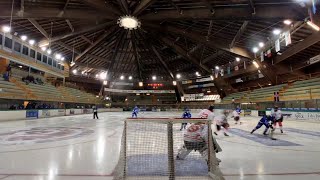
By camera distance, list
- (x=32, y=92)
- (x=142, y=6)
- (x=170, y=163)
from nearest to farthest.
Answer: (x=170, y=163)
(x=142, y=6)
(x=32, y=92)

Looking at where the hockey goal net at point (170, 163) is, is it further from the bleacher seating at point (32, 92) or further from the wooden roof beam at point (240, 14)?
the bleacher seating at point (32, 92)

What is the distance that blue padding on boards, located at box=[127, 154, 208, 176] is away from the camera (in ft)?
16.6

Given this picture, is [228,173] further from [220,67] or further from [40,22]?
[220,67]

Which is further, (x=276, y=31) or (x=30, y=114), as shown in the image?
(x=30, y=114)

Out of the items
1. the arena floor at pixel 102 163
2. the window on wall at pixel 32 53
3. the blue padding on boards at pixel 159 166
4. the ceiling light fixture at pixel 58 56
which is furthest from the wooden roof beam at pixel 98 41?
the blue padding on boards at pixel 159 166

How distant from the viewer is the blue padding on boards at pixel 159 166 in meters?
5.07

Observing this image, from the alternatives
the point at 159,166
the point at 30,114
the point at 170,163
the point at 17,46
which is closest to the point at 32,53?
the point at 17,46

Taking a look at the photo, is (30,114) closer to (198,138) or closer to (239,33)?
(198,138)

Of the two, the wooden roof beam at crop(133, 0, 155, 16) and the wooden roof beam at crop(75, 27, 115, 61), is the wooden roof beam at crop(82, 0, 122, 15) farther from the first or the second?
the wooden roof beam at crop(75, 27, 115, 61)

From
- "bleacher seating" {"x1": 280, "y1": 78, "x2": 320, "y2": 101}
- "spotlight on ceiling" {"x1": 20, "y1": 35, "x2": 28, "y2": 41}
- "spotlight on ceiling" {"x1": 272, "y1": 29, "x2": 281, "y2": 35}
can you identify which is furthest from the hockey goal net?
"spotlight on ceiling" {"x1": 20, "y1": 35, "x2": 28, "y2": 41}

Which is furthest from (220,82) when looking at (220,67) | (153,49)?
(153,49)

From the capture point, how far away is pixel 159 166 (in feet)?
18.4

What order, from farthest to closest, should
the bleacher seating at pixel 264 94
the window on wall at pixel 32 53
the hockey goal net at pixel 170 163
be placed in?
the bleacher seating at pixel 264 94 → the window on wall at pixel 32 53 → the hockey goal net at pixel 170 163

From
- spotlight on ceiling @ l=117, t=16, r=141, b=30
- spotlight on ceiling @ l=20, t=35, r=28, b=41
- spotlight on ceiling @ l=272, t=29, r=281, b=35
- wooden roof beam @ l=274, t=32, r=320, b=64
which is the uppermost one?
spotlight on ceiling @ l=117, t=16, r=141, b=30
